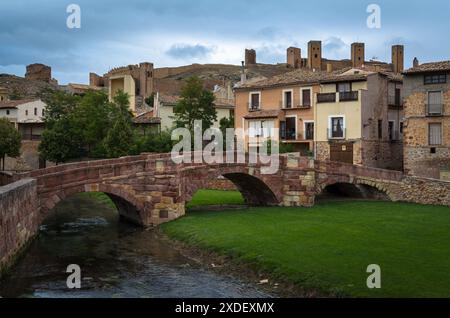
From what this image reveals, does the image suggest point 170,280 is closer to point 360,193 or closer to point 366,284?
point 366,284

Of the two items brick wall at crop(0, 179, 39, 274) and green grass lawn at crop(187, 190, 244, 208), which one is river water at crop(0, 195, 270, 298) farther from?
green grass lawn at crop(187, 190, 244, 208)

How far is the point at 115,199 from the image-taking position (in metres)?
30.9

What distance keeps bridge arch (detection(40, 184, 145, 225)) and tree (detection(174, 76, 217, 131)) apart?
2862 cm

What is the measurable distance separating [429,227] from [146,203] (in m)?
13.6

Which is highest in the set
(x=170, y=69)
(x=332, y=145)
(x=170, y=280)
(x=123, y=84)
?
(x=170, y=69)

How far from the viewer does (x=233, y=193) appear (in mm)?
41562

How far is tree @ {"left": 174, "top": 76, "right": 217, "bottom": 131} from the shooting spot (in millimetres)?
60219

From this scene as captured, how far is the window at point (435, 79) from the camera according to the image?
41.8 meters

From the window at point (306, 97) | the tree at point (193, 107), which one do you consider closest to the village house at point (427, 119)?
the window at point (306, 97)

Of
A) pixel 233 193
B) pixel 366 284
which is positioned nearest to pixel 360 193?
pixel 233 193

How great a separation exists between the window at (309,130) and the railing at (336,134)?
1.96m

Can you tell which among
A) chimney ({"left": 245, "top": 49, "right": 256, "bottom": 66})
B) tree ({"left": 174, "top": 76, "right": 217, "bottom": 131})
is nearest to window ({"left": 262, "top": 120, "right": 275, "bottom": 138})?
tree ({"left": 174, "top": 76, "right": 217, "bottom": 131})

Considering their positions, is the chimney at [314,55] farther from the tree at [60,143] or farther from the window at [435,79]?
the window at [435,79]

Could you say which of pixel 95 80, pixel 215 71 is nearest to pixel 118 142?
pixel 95 80
